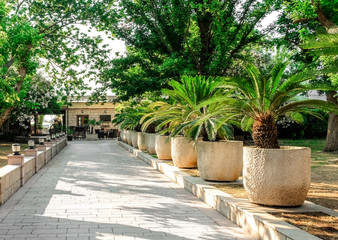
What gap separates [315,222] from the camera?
5004 millimetres

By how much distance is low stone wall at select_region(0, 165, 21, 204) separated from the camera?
699 cm

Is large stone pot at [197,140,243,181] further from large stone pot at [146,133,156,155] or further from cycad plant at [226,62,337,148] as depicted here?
large stone pot at [146,133,156,155]

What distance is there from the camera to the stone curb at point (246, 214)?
4.41m

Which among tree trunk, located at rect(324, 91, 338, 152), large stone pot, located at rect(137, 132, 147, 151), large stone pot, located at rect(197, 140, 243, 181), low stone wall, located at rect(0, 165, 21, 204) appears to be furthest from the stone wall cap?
tree trunk, located at rect(324, 91, 338, 152)

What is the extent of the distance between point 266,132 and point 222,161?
223cm

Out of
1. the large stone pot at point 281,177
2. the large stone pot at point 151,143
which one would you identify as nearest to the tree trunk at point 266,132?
the large stone pot at point 281,177

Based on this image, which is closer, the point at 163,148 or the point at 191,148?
the point at 191,148

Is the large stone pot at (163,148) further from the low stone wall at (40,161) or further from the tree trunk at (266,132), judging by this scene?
the tree trunk at (266,132)

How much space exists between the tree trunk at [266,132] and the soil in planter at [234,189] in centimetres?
106

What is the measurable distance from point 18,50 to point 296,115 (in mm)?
11832

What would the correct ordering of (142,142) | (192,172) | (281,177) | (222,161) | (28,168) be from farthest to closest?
1. (142,142)
2. (192,172)
3. (28,168)
4. (222,161)
5. (281,177)

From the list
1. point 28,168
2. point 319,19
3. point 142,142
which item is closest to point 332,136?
point 319,19

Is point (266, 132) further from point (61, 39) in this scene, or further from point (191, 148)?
point (61, 39)

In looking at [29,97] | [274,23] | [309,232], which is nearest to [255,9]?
[274,23]
